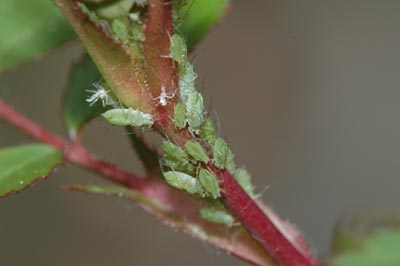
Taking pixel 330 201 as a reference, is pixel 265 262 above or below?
below

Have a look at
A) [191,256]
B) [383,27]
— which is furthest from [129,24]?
[383,27]

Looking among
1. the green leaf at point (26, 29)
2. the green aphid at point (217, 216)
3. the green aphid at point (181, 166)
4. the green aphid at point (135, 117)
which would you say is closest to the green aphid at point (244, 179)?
the green aphid at point (217, 216)

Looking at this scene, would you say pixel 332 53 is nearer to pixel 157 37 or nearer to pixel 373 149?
pixel 373 149

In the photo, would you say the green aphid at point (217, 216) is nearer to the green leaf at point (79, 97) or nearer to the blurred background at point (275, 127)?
the green leaf at point (79, 97)

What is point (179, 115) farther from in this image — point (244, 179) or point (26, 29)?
point (26, 29)

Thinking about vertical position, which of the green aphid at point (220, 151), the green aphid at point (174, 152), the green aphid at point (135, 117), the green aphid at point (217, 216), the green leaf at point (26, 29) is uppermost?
the green leaf at point (26, 29)

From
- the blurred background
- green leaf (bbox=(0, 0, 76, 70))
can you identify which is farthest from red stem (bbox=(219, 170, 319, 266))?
the blurred background
